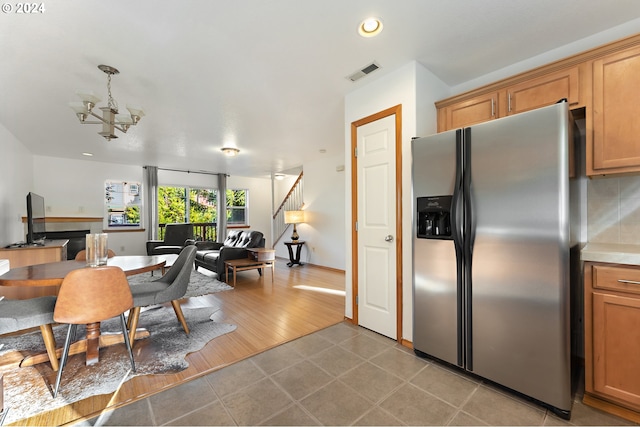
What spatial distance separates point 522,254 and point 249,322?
2.61 metres

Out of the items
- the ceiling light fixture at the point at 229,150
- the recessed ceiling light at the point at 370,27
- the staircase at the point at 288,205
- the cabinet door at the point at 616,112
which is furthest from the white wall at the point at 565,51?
the staircase at the point at 288,205

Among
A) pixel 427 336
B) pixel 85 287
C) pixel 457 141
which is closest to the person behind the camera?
pixel 85 287

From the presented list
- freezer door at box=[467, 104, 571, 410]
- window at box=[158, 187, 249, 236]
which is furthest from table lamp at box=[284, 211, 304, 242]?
freezer door at box=[467, 104, 571, 410]

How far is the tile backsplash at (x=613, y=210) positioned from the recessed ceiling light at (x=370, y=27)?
1.98 m

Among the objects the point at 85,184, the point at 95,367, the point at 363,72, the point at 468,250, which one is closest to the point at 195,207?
the point at 85,184

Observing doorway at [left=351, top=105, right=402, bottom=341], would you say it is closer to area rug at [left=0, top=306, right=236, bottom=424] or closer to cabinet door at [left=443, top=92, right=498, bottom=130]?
cabinet door at [left=443, top=92, right=498, bottom=130]

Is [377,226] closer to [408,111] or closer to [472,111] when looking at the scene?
[408,111]

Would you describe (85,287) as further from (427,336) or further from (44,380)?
(427,336)

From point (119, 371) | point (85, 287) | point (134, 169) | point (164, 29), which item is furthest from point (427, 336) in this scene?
point (134, 169)

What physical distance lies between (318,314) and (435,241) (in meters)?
1.77

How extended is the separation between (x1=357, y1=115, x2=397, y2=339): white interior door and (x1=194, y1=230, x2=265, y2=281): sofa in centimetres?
298

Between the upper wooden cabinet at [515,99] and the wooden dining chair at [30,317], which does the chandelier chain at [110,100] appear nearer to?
the wooden dining chair at [30,317]

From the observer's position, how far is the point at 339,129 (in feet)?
13.6
